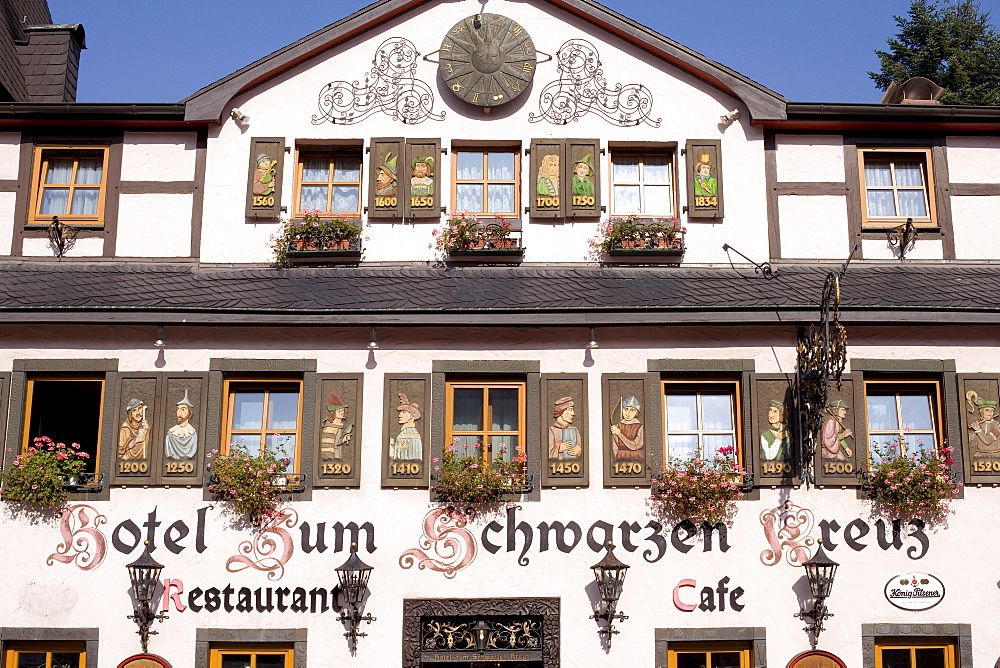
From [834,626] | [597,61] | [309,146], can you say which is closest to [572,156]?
[597,61]

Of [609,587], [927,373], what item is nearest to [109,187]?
[609,587]

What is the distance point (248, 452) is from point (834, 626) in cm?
636

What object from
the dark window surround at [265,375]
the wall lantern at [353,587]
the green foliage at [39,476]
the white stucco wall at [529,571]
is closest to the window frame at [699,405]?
the white stucco wall at [529,571]

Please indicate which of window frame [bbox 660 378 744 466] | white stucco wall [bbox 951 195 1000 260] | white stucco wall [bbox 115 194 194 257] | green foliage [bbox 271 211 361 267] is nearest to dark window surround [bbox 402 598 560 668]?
window frame [bbox 660 378 744 466]

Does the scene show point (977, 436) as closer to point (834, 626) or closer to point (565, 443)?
point (834, 626)

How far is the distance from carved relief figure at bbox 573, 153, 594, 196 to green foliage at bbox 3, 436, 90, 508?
20.3 ft

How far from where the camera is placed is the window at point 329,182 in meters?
15.9

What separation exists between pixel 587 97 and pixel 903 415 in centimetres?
509

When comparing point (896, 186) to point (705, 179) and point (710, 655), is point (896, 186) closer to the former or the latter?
point (705, 179)

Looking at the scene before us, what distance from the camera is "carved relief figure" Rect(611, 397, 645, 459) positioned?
14.4 m

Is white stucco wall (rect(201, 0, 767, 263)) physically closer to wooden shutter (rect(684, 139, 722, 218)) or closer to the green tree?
wooden shutter (rect(684, 139, 722, 218))

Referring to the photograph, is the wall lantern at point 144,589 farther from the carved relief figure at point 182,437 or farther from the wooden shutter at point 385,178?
the wooden shutter at point 385,178

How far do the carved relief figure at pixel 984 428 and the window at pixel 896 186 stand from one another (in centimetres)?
234

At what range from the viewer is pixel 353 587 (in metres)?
13.9
